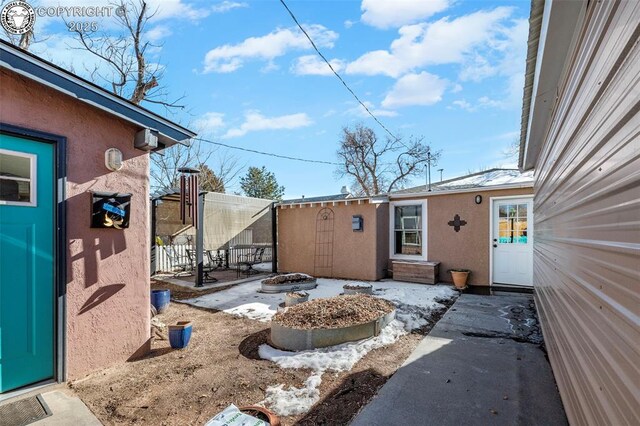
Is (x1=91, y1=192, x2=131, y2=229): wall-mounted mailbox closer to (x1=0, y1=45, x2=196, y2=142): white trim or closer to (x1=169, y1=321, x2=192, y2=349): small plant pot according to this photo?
(x1=0, y1=45, x2=196, y2=142): white trim

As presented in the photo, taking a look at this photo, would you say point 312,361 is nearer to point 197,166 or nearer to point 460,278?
point 460,278

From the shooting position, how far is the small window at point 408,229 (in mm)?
8398

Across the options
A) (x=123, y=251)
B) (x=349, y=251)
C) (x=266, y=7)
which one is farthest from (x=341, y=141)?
(x=123, y=251)

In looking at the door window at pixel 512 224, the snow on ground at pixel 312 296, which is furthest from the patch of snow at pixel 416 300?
the door window at pixel 512 224

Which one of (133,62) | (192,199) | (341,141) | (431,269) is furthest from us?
(341,141)

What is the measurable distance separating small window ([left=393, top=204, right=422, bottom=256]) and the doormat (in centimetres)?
771

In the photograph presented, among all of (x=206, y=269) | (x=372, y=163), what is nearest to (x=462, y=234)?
(x=206, y=269)

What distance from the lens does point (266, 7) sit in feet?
16.9

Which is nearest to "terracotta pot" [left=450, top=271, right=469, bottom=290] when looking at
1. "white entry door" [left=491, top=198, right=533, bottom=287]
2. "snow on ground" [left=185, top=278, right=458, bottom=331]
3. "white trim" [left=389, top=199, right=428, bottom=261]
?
"snow on ground" [left=185, top=278, right=458, bottom=331]

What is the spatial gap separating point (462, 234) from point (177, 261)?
31.2 ft

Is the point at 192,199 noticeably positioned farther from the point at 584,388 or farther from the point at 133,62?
the point at 133,62

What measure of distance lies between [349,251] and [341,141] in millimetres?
17148

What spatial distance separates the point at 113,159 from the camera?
323cm

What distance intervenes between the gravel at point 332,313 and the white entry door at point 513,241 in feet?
13.0
